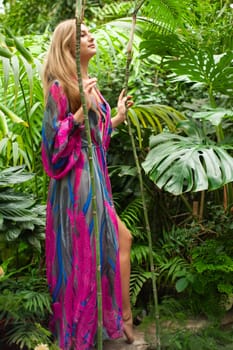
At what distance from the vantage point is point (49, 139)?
9.62 feet

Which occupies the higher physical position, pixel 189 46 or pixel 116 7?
pixel 116 7

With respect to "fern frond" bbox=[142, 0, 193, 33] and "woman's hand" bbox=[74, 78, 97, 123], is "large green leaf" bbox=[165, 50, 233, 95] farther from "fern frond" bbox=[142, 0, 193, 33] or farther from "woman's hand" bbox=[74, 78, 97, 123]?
"woman's hand" bbox=[74, 78, 97, 123]

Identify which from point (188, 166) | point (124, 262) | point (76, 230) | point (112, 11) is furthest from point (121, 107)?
point (112, 11)

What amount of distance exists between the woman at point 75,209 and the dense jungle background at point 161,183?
0.39 ft

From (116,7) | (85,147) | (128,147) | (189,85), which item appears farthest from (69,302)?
(116,7)

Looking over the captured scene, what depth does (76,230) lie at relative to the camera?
3.00m

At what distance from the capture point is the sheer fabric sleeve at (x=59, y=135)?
2875mm

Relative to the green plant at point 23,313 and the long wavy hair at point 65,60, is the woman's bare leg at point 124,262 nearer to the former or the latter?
the green plant at point 23,313

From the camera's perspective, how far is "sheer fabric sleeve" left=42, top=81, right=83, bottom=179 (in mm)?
2875

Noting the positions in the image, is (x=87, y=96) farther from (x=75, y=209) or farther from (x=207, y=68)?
(x=207, y=68)

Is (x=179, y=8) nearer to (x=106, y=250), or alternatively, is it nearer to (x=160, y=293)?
(x=106, y=250)

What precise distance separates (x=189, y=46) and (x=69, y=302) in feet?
5.75

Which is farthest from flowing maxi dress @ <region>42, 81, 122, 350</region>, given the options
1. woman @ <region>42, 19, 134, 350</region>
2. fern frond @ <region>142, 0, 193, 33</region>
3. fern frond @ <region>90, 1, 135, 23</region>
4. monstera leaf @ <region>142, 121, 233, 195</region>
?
fern frond @ <region>90, 1, 135, 23</region>

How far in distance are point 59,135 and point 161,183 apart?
2.39ft
